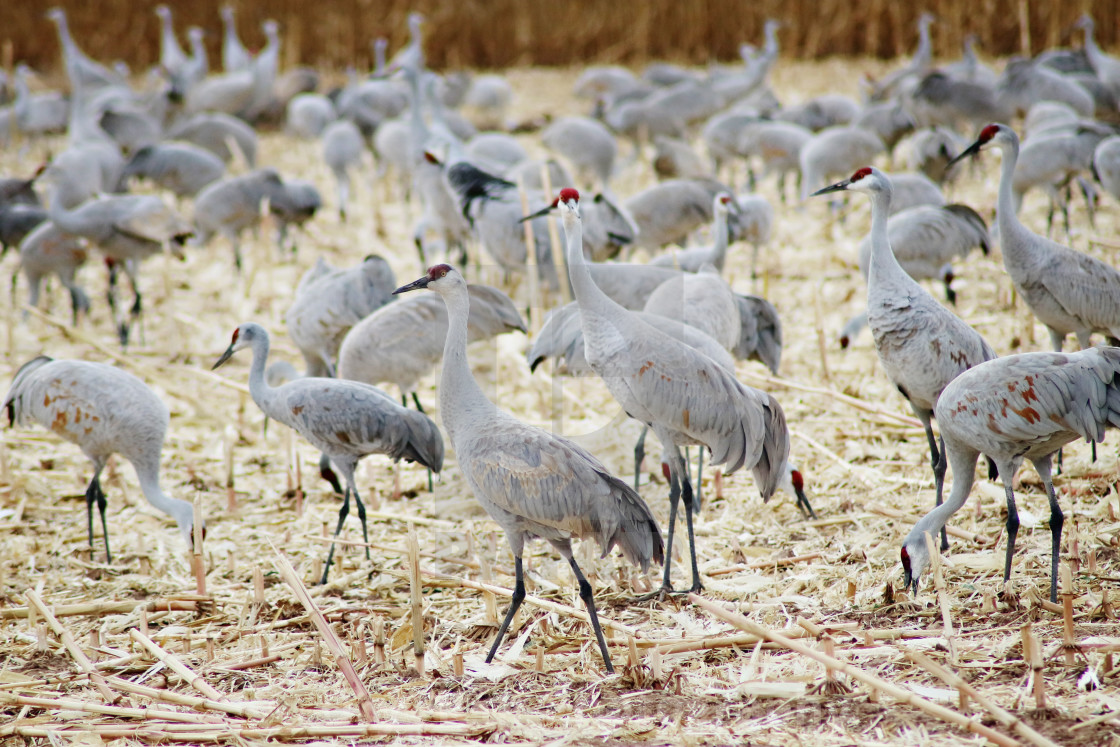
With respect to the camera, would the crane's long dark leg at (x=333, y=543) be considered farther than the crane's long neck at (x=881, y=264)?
Yes

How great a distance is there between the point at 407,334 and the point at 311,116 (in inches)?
373

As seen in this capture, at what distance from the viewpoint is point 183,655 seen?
382 cm

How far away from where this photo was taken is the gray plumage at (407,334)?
5551mm

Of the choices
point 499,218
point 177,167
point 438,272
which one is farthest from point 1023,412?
point 177,167

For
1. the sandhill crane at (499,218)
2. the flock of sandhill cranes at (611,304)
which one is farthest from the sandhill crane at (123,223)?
the sandhill crane at (499,218)

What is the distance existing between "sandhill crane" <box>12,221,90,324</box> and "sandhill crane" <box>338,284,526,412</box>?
10.5 ft

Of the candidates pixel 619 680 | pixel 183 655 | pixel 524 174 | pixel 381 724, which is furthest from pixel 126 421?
pixel 524 174

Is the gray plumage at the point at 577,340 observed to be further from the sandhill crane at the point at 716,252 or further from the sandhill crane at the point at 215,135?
the sandhill crane at the point at 215,135

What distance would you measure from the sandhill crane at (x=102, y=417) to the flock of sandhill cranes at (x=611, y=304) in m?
0.01

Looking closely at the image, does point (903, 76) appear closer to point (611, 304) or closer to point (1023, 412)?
point (611, 304)

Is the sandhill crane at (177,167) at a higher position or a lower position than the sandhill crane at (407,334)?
higher

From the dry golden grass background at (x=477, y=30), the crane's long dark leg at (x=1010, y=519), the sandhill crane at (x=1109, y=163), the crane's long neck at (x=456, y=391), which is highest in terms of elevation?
the dry golden grass background at (x=477, y=30)

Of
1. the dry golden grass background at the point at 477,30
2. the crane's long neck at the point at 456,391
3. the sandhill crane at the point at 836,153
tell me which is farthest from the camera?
the dry golden grass background at the point at 477,30

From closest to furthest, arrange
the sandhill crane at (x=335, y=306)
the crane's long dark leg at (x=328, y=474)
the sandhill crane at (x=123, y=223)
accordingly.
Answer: the crane's long dark leg at (x=328, y=474), the sandhill crane at (x=335, y=306), the sandhill crane at (x=123, y=223)
